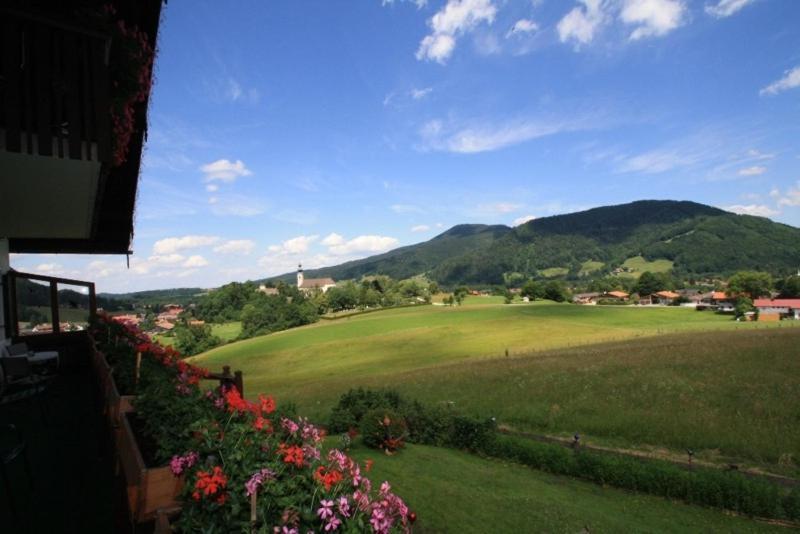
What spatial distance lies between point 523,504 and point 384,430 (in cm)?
714

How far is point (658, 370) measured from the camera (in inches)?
1087

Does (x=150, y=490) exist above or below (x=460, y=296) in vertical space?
above

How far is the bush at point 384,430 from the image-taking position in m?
19.2

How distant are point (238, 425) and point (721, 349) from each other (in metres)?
35.6

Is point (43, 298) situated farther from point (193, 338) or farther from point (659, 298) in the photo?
point (659, 298)

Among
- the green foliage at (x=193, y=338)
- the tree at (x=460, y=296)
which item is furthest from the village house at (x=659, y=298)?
the green foliage at (x=193, y=338)

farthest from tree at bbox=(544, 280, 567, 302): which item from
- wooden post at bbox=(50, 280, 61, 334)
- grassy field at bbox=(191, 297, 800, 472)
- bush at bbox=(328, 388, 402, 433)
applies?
wooden post at bbox=(50, 280, 61, 334)

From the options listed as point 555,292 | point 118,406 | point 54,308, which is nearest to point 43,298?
point 54,308

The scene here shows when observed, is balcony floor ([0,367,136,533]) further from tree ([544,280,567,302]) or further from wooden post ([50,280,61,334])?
tree ([544,280,567,302])

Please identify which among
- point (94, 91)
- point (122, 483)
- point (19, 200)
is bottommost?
point (122, 483)

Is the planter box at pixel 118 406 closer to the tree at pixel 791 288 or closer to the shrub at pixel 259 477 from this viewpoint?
the shrub at pixel 259 477

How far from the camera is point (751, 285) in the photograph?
337ft

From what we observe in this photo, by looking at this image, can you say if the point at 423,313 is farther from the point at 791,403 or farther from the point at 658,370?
the point at 791,403

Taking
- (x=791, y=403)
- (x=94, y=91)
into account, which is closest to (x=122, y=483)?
(x=94, y=91)
